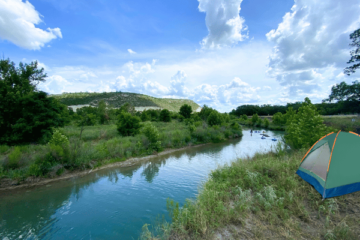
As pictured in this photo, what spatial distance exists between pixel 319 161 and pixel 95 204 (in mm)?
9897

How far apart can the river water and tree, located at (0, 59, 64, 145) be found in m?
5.29

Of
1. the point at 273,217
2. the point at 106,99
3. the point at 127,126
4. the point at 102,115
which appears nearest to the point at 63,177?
the point at 127,126

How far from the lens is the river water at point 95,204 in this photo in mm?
6699

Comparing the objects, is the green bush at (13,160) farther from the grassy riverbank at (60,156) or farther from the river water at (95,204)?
the river water at (95,204)

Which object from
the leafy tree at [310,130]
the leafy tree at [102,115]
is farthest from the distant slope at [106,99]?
the leafy tree at [310,130]

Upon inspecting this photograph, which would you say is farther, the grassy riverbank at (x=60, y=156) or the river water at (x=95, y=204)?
the grassy riverbank at (x=60, y=156)

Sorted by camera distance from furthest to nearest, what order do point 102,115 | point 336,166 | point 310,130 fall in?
1. point 102,115
2. point 310,130
3. point 336,166

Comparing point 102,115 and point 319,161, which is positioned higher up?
point 102,115

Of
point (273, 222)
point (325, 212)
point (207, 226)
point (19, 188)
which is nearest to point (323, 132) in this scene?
point (325, 212)

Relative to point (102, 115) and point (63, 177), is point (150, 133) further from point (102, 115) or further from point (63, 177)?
point (102, 115)

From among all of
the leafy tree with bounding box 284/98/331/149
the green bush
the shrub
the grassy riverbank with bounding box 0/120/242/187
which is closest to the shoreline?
the grassy riverbank with bounding box 0/120/242/187

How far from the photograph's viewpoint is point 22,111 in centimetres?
1370

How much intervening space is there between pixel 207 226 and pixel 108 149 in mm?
13671

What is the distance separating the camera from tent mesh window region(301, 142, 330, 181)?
19.3 feet
